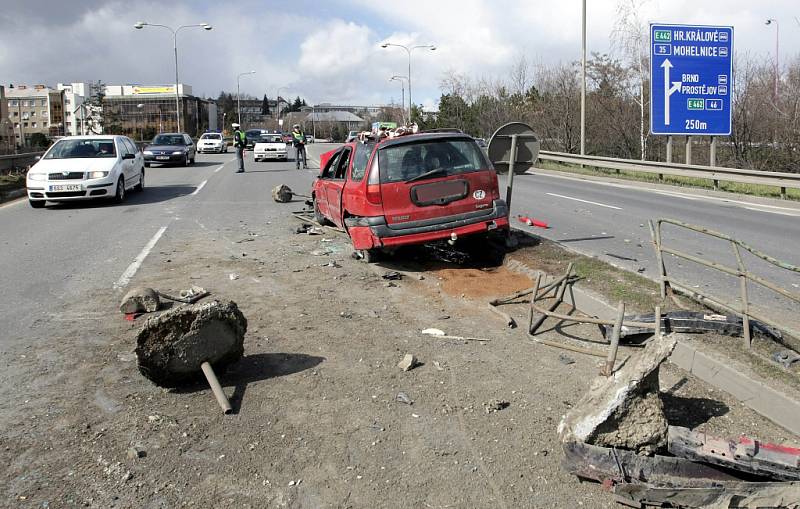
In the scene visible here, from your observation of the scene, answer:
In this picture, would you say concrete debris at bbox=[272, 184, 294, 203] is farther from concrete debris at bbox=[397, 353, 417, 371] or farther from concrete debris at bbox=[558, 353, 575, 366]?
concrete debris at bbox=[558, 353, 575, 366]

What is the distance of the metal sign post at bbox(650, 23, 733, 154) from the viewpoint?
20844 mm

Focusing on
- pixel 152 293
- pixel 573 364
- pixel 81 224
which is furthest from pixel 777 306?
pixel 81 224

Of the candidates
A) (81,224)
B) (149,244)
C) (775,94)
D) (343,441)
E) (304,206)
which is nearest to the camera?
(343,441)

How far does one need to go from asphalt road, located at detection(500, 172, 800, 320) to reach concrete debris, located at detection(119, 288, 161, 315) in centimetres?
532

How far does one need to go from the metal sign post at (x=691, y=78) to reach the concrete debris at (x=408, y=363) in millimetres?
18775

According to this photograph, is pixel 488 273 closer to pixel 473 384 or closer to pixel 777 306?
pixel 777 306

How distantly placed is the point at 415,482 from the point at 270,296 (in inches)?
162

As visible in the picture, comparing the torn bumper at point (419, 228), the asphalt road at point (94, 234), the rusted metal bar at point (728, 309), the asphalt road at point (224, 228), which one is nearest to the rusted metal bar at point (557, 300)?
the rusted metal bar at point (728, 309)

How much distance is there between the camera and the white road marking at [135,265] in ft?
26.1

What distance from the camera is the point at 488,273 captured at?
27.2 ft

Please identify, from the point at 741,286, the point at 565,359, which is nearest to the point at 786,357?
the point at 741,286

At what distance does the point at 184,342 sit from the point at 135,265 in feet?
15.8

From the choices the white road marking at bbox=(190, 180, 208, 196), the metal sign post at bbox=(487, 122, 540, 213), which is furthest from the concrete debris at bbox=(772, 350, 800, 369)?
the white road marking at bbox=(190, 180, 208, 196)

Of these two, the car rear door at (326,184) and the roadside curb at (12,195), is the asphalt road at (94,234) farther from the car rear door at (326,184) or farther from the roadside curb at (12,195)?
the car rear door at (326,184)
